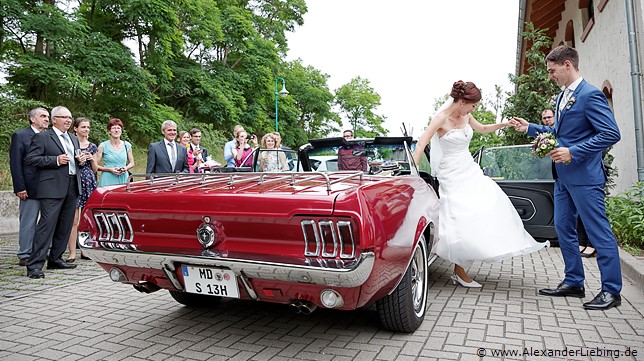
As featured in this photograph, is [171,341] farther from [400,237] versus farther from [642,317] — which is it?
[642,317]

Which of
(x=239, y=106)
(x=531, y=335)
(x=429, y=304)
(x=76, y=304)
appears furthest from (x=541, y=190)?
(x=239, y=106)

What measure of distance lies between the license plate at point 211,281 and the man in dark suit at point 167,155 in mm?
3981

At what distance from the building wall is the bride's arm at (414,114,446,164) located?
600cm

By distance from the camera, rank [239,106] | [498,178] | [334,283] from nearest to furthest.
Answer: [334,283]
[498,178]
[239,106]

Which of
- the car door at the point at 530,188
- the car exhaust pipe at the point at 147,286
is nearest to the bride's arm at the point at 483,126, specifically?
the car door at the point at 530,188

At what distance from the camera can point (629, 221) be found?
6.06m

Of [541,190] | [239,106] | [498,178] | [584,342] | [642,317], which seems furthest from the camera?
[239,106]

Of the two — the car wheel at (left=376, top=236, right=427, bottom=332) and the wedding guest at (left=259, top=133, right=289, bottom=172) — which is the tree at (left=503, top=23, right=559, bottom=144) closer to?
the wedding guest at (left=259, top=133, right=289, bottom=172)

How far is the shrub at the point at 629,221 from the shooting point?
5.89m

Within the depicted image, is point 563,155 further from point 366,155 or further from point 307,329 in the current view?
point 307,329

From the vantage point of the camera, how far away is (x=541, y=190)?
20.9 ft

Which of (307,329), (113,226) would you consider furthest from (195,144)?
(307,329)

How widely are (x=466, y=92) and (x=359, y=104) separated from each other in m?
59.2

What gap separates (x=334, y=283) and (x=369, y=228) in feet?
1.17
